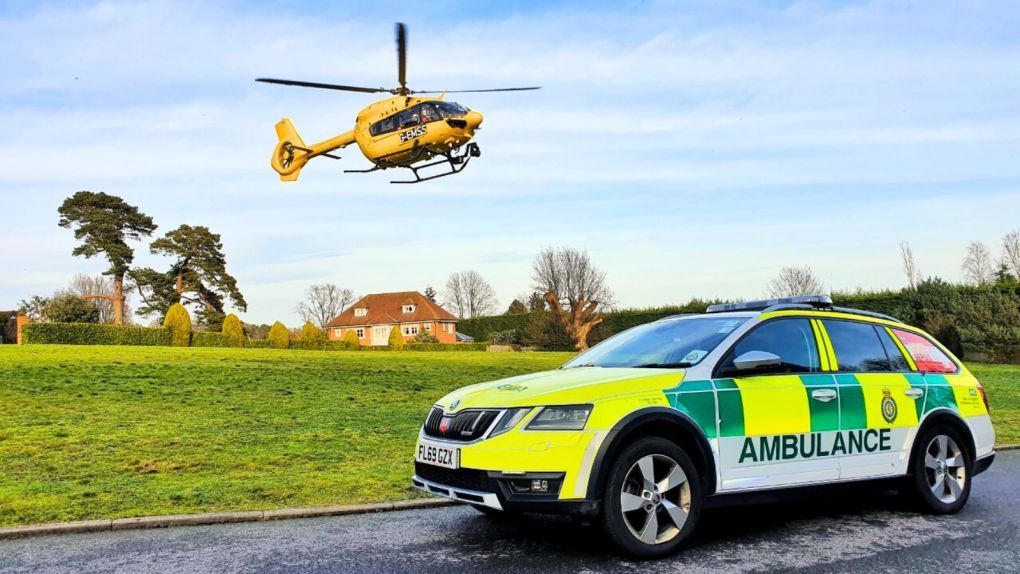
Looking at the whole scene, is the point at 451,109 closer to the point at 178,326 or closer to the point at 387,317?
the point at 178,326

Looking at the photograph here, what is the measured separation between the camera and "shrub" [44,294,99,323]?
181ft

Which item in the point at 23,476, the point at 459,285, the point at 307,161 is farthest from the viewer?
the point at 459,285

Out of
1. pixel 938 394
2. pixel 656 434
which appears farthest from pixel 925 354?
pixel 656 434

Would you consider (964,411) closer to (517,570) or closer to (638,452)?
(638,452)

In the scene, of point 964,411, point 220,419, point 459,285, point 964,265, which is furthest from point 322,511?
point 459,285

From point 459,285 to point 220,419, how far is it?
352 feet

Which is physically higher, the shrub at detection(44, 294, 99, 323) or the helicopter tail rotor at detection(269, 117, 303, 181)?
the helicopter tail rotor at detection(269, 117, 303, 181)

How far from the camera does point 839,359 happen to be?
6484 millimetres

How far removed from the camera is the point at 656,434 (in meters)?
5.37

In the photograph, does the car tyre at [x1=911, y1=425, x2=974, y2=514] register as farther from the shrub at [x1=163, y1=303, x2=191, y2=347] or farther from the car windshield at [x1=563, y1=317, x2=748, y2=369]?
the shrub at [x1=163, y1=303, x2=191, y2=347]

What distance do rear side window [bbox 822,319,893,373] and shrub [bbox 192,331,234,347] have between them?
146 feet

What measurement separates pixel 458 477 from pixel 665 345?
79.5 inches

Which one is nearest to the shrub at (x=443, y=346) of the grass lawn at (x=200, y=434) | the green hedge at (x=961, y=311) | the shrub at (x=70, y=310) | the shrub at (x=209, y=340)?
the shrub at (x=209, y=340)

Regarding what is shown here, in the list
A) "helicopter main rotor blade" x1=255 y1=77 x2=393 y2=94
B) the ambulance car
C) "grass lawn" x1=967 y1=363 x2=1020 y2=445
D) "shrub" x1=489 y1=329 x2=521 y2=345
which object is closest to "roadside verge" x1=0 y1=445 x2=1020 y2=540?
the ambulance car
